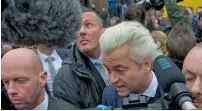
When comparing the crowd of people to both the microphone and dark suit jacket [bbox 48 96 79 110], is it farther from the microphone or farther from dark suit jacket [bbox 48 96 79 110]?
the microphone

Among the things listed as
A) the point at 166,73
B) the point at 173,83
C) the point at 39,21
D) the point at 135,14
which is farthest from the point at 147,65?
the point at 135,14

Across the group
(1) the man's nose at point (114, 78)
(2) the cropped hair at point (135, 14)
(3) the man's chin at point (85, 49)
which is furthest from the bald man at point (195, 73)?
(2) the cropped hair at point (135, 14)

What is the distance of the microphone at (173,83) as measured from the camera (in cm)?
153

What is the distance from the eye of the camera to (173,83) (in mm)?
1854

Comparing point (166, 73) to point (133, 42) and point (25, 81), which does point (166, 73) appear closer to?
point (133, 42)

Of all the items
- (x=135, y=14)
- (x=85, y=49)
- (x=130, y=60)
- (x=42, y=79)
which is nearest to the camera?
(x=130, y=60)

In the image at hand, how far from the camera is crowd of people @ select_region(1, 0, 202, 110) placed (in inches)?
71.0

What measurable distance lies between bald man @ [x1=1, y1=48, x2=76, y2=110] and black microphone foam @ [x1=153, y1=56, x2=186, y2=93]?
1.95 feet

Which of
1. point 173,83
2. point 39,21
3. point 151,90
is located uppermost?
point 39,21

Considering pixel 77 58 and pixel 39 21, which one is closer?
pixel 39 21

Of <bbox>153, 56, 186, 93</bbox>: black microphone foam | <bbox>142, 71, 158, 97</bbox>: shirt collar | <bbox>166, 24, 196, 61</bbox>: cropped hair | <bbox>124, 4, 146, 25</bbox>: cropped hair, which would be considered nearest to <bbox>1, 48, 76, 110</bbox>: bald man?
<bbox>142, 71, 158, 97</bbox>: shirt collar

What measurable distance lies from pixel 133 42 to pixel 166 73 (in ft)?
1.53

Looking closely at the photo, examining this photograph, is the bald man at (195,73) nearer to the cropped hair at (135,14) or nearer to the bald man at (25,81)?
the bald man at (25,81)

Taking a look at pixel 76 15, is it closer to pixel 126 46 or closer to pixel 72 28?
pixel 72 28
